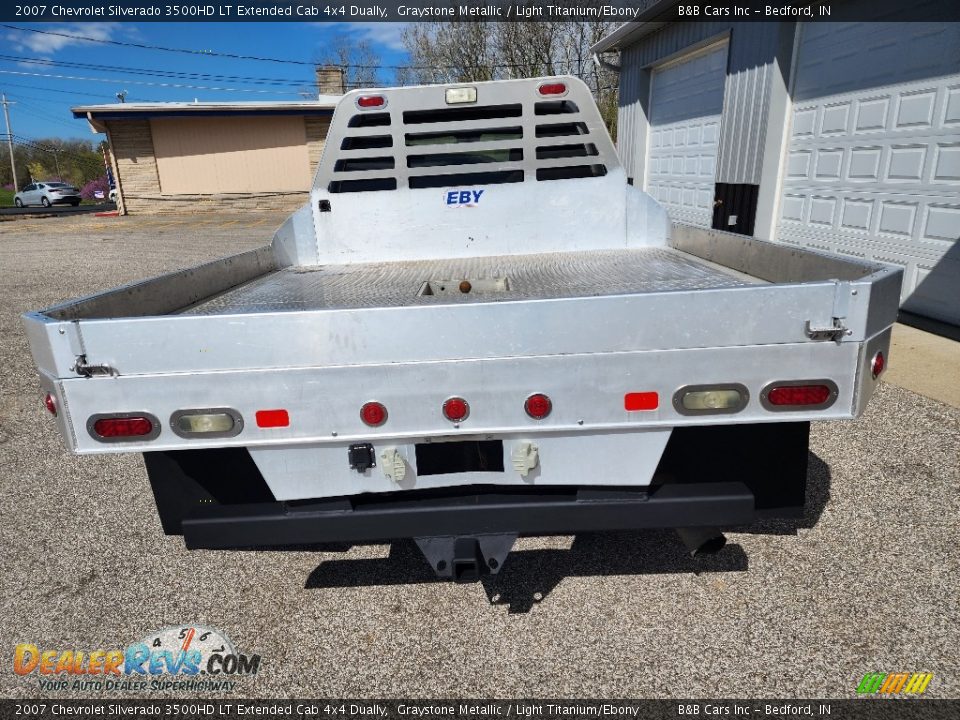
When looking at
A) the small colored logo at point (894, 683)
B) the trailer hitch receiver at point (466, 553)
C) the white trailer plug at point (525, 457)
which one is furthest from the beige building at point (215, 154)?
the small colored logo at point (894, 683)

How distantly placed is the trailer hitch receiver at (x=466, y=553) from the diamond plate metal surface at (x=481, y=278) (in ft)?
2.88

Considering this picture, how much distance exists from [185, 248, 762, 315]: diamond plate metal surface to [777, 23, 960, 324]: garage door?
→ 3.88m

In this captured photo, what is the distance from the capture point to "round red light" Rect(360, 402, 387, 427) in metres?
1.99

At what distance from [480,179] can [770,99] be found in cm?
567

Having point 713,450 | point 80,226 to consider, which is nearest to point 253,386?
point 713,450

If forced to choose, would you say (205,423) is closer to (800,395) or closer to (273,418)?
(273,418)

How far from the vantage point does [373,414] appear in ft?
6.58

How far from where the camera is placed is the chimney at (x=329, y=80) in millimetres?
31234

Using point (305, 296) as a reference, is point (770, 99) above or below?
above

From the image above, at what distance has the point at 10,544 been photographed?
324 cm

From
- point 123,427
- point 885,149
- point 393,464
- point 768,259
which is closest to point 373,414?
point 393,464

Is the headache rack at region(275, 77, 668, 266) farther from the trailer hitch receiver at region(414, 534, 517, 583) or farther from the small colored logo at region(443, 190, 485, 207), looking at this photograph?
the trailer hitch receiver at region(414, 534, 517, 583)

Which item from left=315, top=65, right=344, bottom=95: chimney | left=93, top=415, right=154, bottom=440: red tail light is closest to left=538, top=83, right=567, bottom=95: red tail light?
left=93, top=415, right=154, bottom=440: red tail light

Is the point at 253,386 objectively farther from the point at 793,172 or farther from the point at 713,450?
the point at 793,172
